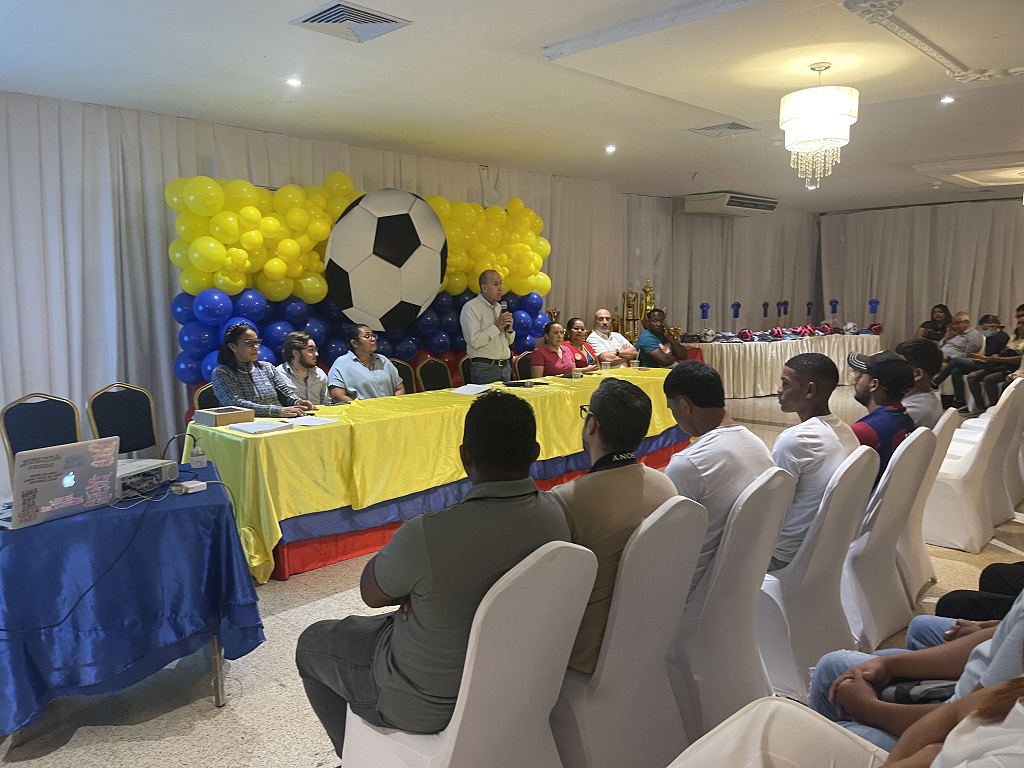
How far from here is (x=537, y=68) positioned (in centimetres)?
390

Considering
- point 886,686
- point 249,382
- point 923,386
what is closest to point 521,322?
point 249,382

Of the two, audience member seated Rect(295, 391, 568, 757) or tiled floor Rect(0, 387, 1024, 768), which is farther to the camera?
tiled floor Rect(0, 387, 1024, 768)

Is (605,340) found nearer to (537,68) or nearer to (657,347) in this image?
(657,347)

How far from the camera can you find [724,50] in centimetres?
341

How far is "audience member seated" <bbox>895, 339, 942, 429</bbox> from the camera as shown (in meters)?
3.50

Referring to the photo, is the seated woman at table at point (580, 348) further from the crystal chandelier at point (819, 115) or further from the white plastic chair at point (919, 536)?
the white plastic chair at point (919, 536)

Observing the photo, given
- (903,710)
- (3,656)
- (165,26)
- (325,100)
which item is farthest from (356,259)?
(903,710)

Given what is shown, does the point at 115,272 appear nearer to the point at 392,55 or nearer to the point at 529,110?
the point at 392,55

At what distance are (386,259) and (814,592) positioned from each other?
153 inches

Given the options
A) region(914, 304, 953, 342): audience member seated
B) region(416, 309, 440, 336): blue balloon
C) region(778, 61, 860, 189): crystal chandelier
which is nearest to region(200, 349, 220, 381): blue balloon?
region(416, 309, 440, 336): blue balloon

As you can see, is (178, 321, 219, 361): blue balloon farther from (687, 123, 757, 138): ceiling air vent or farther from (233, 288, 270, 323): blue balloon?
(687, 123, 757, 138): ceiling air vent

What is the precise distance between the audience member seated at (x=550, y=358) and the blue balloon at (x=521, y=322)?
411mm

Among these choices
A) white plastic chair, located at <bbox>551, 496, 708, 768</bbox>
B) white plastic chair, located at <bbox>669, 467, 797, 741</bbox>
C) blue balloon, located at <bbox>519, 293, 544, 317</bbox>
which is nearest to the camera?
white plastic chair, located at <bbox>551, 496, 708, 768</bbox>

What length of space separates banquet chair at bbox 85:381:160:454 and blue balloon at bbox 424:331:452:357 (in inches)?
96.4
